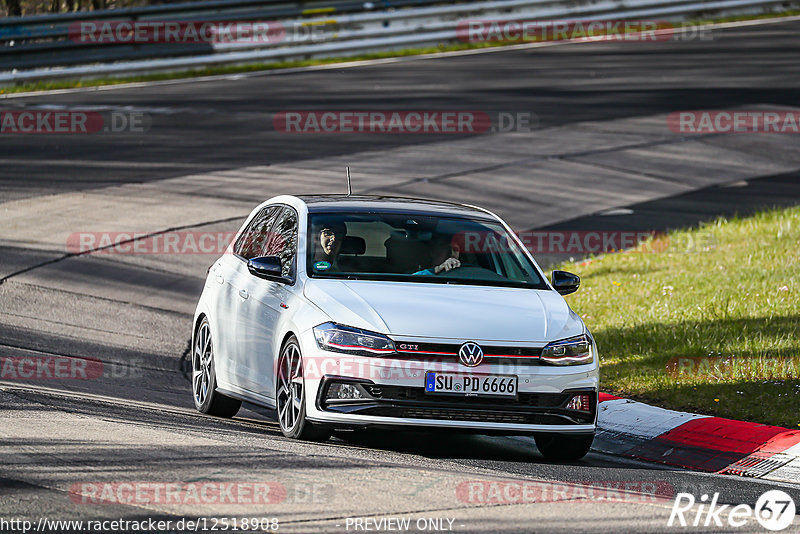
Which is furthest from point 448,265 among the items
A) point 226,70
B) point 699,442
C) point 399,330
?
point 226,70

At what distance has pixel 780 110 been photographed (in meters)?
24.7

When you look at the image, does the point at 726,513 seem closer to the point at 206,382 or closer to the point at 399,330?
the point at 399,330

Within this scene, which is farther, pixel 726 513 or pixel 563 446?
pixel 563 446

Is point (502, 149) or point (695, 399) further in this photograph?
point (502, 149)

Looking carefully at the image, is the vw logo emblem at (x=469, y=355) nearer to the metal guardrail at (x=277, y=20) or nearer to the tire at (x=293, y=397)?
the tire at (x=293, y=397)

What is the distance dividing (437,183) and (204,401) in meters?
9.59

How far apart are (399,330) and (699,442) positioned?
2372 mm

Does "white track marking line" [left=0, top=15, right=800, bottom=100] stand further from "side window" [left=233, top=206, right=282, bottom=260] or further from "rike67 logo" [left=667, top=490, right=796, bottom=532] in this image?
"rike67 logo" [left=667, top=490, right=796, bottom=532]

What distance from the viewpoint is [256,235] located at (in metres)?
9.79

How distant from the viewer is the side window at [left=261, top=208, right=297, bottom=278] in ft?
28.9

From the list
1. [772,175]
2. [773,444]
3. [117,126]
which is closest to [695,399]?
[773,444]

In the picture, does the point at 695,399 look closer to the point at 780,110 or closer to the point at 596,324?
the point at 596,324

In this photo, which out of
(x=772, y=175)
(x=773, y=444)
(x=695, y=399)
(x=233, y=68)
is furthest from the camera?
(x=233, y=68)

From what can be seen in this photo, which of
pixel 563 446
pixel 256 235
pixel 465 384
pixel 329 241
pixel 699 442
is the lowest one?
pixel 699 442
